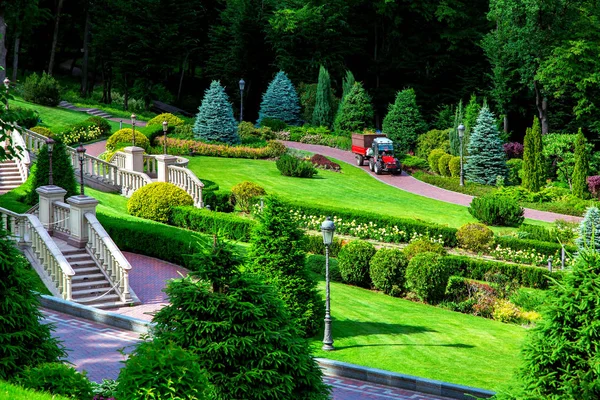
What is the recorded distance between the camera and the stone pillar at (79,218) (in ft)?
81.0

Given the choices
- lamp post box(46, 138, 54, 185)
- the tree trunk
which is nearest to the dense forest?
the tree trunk

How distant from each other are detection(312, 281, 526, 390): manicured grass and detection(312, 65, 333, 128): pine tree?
33.2 m

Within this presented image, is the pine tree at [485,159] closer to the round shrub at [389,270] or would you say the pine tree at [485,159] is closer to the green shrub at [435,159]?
the green shrub at [435,159]

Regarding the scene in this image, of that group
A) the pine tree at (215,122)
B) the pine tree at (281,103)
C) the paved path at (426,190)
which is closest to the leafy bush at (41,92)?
the pine tree at (215,122)

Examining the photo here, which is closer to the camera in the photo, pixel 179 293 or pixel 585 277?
pixel 585 277

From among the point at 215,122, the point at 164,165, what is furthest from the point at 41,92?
the point at 164,165

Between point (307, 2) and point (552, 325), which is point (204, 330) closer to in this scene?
point (552, 325)

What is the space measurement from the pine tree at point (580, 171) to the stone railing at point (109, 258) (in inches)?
1121

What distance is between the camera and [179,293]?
1322 centimetres

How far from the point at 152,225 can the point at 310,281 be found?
873cm

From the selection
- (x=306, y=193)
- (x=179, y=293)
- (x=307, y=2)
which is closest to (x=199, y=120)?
(x=306, y=193)

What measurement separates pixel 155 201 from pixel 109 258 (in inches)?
348

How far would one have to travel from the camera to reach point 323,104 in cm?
5956

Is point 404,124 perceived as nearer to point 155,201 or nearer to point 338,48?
point 338,48
